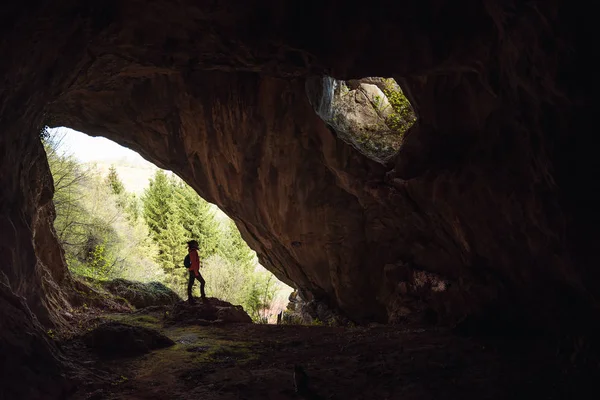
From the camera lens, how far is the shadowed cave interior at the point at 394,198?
447 centimetres

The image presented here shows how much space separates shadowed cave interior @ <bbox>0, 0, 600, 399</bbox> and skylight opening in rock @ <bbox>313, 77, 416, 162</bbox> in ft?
0.52

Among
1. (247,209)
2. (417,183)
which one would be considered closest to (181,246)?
(247,209)

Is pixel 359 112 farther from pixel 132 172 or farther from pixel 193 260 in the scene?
pixel 132 172

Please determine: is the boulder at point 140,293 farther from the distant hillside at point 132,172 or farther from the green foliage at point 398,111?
the distant hillside at point 132,172

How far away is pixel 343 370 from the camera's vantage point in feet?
18.3

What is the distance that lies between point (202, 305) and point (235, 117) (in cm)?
524

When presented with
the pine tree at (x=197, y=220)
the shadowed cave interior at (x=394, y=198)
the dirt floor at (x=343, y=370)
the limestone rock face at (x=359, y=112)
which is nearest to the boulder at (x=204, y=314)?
the shadowed cave interior at (x=394, y=198)

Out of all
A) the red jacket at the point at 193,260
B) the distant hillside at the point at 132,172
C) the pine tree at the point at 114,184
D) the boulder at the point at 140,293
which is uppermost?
the distant hillside at the point at 132,172

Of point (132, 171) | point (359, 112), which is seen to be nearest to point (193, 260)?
point (359, 112)

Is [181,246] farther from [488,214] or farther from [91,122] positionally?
[488,214]

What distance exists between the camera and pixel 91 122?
13398mm

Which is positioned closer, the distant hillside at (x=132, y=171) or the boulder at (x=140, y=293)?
the boulder at (x=140, y=293)

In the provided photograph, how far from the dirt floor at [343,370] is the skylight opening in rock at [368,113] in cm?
463

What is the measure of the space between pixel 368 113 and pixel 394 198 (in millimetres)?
3343
